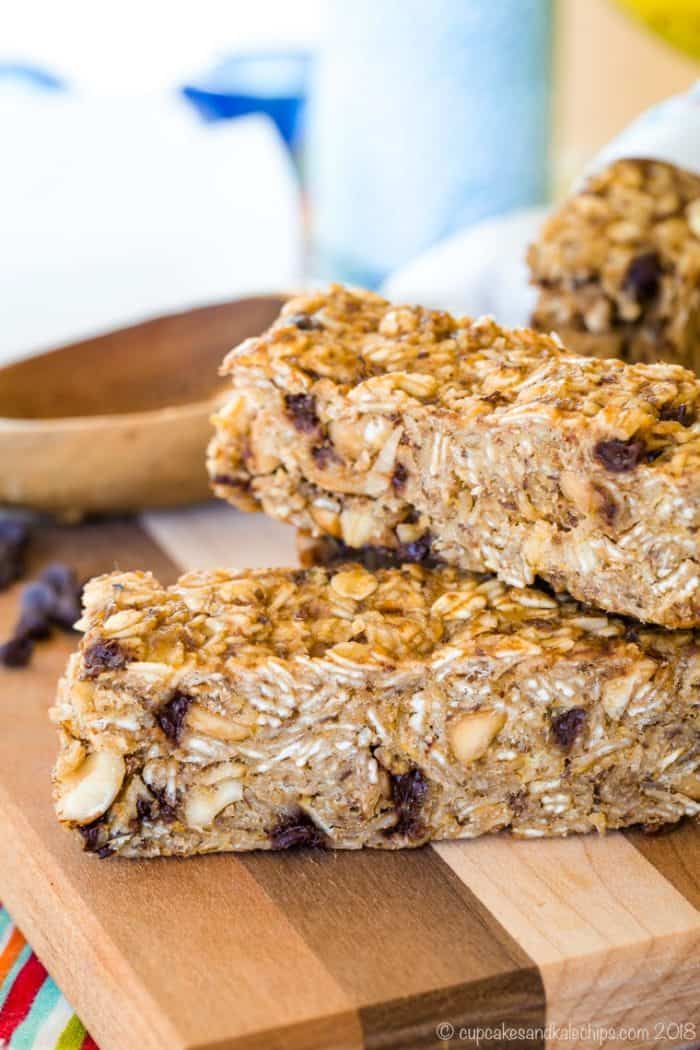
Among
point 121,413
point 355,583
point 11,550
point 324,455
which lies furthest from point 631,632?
point 121,413

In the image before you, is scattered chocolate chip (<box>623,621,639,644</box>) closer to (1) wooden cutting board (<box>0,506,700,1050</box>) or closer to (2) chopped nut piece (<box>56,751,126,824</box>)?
(1) wooden cutting board (<box>0,506,700,1050</box>)

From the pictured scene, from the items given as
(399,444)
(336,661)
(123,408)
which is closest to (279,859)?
(336,661)

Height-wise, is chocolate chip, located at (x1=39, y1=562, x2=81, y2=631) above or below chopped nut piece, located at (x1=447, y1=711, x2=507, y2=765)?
below

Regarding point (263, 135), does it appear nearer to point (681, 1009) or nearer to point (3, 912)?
point (3, 912)

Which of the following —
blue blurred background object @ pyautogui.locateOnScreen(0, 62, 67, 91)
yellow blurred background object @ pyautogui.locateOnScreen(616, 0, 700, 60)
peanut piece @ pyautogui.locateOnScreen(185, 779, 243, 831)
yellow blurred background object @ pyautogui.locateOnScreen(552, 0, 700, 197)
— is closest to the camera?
peanut piece @ pyautogui.locateOnScreen(185, 779, 243, 831)

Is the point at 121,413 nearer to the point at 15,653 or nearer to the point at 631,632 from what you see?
the point at 15,653

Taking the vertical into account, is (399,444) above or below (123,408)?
above

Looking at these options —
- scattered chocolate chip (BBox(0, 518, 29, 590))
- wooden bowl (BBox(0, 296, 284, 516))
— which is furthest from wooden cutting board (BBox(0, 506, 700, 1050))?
wooden bowl (BBox(0, 296, 284, 516))
